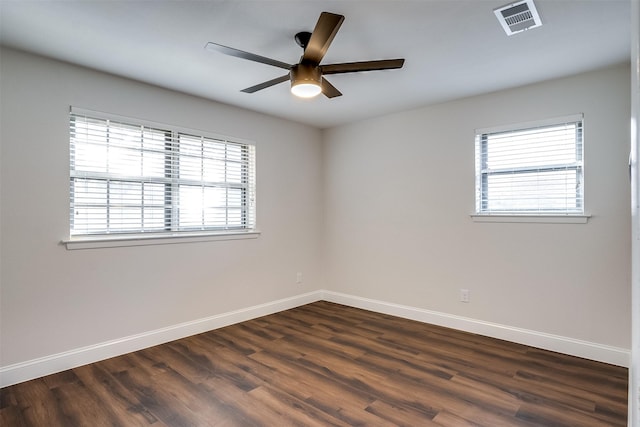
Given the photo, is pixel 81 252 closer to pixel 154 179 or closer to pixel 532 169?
pixel 154 179

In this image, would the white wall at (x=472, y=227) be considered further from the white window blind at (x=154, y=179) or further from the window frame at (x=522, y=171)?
the white window blind at (x=154, y=179)

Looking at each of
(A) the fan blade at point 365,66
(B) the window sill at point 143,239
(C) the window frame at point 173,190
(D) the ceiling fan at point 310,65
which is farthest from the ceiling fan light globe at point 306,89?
(B) the window sill at point 143,239

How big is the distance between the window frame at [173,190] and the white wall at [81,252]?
66 millimetres

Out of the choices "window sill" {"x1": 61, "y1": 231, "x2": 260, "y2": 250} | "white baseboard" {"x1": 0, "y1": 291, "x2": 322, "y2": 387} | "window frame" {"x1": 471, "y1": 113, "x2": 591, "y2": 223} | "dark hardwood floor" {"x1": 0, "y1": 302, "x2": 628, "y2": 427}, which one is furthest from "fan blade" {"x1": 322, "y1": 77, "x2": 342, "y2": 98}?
"white baseboard" {"x1": 0, "y1": 291, "x2": 322, "y2": 387}

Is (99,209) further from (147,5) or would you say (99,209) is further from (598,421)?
(598,421)

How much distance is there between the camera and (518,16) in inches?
83.0

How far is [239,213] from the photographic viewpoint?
406cm

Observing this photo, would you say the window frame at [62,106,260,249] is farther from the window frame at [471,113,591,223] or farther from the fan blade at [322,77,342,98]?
the window frame at [471,113,591,223]

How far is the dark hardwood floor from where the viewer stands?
2.10m

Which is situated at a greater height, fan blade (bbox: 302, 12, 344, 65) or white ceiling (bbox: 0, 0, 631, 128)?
white ceiling (bbox: 0, 0, 631, 128)

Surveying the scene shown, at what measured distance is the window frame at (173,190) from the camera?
2.86 meters

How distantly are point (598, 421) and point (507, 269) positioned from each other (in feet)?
4.86

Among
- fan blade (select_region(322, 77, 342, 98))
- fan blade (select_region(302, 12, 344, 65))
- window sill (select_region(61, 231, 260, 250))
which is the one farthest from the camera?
window sill (select_region(61, 231, 260, 250))

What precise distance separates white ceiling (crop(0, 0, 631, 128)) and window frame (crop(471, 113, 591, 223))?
0.39 meters
